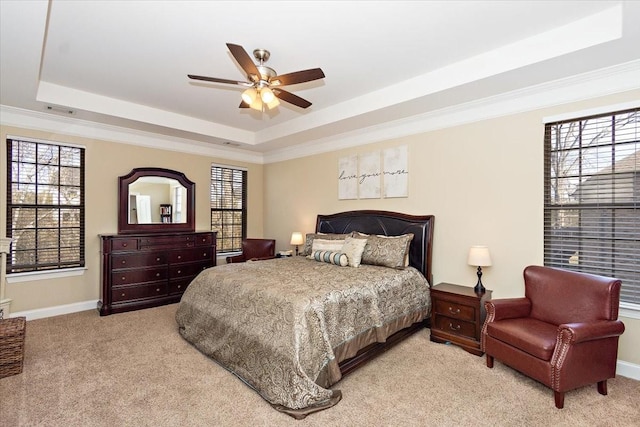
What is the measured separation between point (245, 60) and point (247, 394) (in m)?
2.57

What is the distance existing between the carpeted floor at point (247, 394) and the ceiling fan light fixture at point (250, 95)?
2.47 m

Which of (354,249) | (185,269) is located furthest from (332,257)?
(185,269)

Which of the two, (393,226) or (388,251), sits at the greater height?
(393,226)

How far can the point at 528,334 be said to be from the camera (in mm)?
2510

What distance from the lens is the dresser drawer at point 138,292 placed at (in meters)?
4.35

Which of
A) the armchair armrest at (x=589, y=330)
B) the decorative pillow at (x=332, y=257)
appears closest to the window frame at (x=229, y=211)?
the decorative pillow at (x=332, y=257)

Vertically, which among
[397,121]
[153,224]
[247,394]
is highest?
[397,121]

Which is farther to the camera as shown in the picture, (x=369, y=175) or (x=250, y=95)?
(x=369, y=175)

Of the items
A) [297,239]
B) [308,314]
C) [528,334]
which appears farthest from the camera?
[297,239]

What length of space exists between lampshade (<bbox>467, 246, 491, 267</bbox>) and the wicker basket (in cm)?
434

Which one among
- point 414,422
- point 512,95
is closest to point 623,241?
point 512,95

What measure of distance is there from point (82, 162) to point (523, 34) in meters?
5.58

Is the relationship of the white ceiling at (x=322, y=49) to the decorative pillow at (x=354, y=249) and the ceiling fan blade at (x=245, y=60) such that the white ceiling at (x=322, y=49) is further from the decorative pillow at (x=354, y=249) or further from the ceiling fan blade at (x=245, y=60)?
the decorative pillow at (x=354, y=249)

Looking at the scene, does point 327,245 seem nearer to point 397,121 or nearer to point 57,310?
point 397,121
